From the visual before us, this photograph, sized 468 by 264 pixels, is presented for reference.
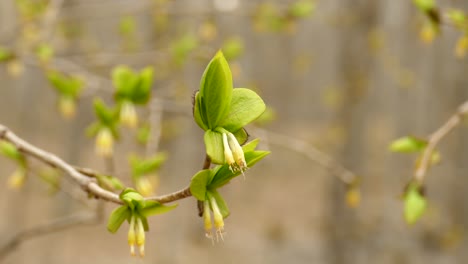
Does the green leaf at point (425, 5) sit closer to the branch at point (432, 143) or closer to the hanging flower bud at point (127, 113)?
the branch at point (432, 143)

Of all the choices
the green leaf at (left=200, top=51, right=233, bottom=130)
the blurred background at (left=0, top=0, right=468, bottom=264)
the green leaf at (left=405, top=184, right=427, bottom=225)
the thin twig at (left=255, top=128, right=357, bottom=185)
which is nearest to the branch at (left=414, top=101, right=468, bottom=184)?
the green leaf at (left=405, top=184, right=427, bottom=225)

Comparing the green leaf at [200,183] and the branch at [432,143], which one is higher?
the green leaf at [200,183]

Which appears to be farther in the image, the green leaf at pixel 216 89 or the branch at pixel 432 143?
the branch at pixel 432 143

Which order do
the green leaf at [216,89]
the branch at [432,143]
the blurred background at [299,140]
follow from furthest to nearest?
the blurred background at [299,140] < the branch at [432,143] < the green leaf at [216,89]

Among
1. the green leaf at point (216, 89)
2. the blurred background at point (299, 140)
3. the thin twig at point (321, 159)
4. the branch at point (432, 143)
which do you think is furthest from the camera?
the blurred background at point (299, 140)

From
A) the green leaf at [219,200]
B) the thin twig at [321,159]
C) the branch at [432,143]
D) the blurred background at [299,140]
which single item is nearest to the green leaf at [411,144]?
the branch at [432,143]

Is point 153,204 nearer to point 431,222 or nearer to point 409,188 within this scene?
point 409,188
